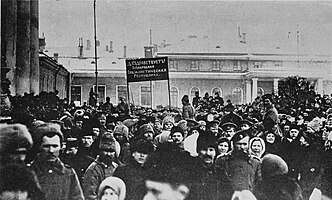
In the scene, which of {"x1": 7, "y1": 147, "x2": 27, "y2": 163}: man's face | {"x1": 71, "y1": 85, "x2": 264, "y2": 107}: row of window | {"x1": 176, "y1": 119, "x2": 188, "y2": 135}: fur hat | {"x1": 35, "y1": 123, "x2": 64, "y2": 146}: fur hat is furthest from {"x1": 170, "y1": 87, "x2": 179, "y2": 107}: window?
{"x1": 7, "y1": 147, "x2": 27, "y2": 163}: man's face

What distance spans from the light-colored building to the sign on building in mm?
37

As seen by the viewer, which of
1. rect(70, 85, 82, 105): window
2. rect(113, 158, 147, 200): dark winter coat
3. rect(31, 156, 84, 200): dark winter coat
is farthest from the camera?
rect(70, 85, 82, 105): window

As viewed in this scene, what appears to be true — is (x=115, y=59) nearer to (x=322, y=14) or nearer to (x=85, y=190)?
(x=85, y=190)

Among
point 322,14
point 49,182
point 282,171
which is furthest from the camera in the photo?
point 322,14

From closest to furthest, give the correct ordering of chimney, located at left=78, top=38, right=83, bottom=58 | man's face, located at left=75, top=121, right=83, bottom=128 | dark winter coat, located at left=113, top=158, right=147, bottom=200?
dark winter coat, located at left=113, top=158, right=147, bottom=200
man's face, located at left=75, top=121, right=83, bottom=128
chimney, located at left=78, top=38, right=83, bottom=58

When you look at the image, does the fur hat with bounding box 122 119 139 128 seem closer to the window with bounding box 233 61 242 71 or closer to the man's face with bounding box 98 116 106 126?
the man's face with bounding box 98 116 106 126

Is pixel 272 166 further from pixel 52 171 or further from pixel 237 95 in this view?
pixel 52 171

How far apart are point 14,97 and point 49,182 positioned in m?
0.59

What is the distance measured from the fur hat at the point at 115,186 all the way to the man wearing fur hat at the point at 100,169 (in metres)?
0.02

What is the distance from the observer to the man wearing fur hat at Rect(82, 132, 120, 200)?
117 inches

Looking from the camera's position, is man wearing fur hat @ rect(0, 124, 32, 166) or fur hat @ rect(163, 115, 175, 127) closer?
man wearing fur hat @ rect(0, 124, 32, 166)

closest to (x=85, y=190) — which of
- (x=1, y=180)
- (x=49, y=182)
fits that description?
(x=49, y=182)

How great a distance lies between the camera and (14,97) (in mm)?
3053

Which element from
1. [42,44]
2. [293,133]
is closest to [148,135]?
[42,44]
